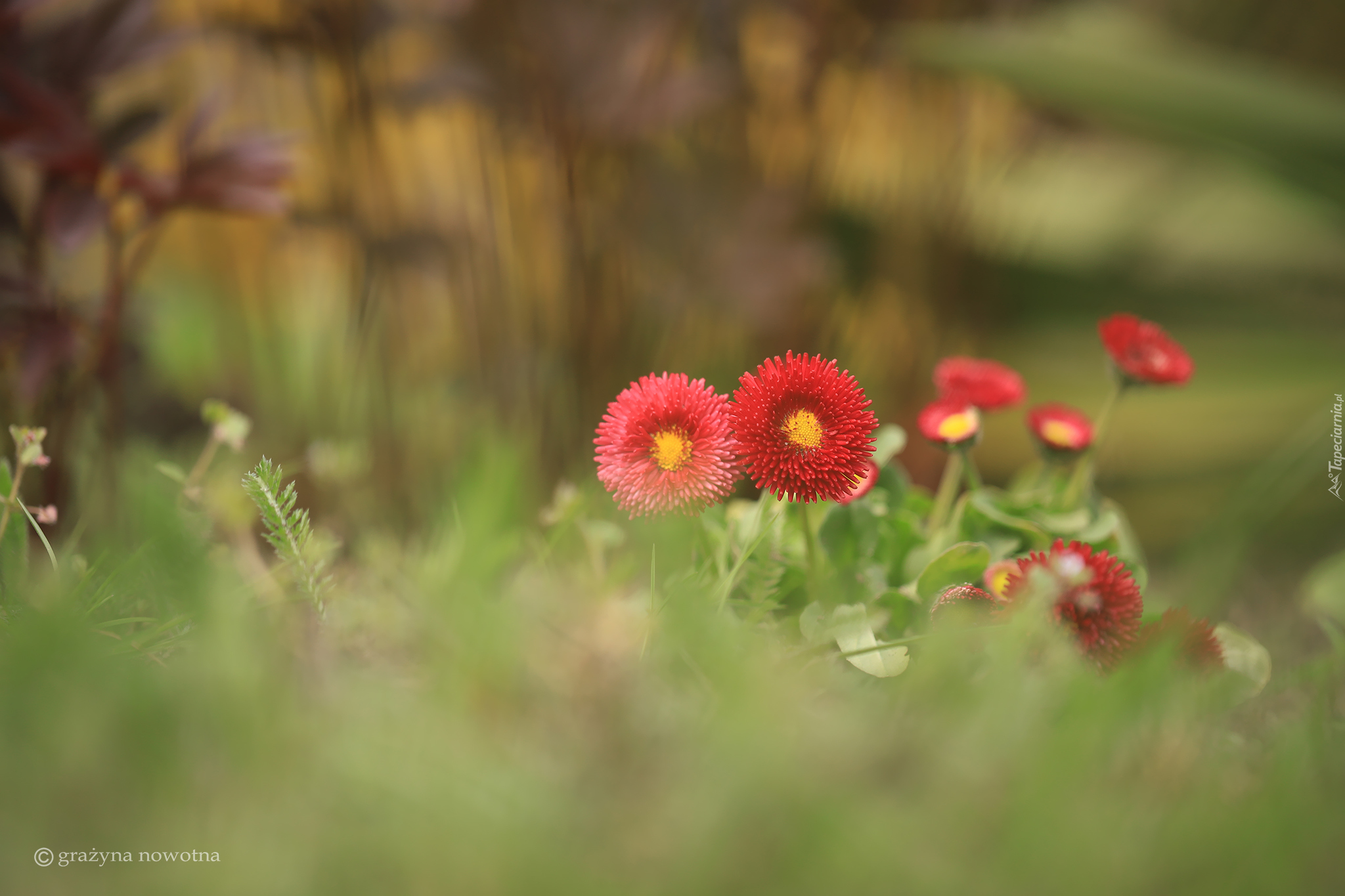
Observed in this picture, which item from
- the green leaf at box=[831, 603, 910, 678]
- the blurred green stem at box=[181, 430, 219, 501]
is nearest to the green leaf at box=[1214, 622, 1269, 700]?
the green leaf at box=[831, 603, 910, 678]

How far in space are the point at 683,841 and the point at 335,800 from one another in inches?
2.9

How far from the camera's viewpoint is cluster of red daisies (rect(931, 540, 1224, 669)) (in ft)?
0.85

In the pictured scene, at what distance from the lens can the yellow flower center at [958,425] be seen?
346 mm

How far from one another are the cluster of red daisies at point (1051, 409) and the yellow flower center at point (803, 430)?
0.10m

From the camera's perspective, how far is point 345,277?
1.23 metres

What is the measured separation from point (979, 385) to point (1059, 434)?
0.13 ft

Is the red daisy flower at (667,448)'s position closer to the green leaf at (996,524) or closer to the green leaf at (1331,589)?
the green leaf at (996,524)

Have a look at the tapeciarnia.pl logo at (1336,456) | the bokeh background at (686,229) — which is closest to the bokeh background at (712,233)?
the bokeh background at (686,229)

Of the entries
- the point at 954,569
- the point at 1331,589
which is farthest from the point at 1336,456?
the point at 954,569

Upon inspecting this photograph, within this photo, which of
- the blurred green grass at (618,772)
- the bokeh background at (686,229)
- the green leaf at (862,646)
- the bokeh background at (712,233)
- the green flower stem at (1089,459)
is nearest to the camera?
the blurred green grass at (618,772)

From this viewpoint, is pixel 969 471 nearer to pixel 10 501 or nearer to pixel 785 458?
pixel 785 458

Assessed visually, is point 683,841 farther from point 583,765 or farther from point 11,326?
point 11,326

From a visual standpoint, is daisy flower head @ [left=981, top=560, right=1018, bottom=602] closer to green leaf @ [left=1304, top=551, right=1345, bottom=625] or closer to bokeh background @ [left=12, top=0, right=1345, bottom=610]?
green leaf @ [left=1304, top=551, right=1345, bottom=625]

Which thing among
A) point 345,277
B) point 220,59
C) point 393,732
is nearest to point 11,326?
point 393,732
